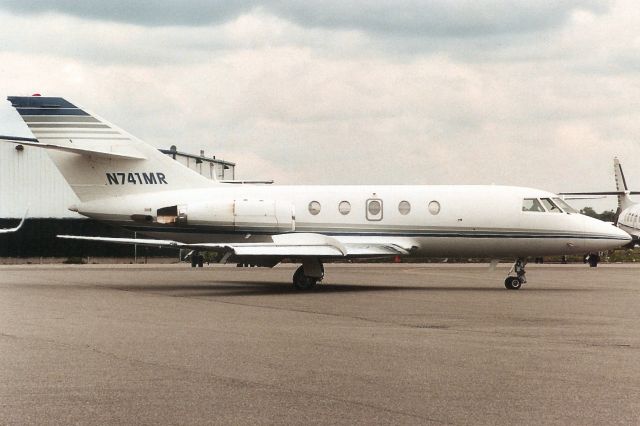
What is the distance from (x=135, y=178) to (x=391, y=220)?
7254mm

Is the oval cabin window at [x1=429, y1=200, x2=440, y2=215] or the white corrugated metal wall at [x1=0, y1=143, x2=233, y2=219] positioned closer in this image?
the oval cabin window at [x1=429, y1=200, x2=440, y2=215]

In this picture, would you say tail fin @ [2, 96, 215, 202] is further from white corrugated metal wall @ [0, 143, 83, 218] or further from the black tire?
white corrugated metal wall @ [0, 143, 83, 218]

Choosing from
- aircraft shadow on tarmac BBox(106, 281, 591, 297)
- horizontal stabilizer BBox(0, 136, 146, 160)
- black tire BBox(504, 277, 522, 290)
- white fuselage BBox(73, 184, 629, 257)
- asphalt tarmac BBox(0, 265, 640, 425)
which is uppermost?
horizontal stabilizer BBox(0, 136, 146, 160)

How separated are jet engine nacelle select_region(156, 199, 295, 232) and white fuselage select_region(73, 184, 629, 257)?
1.1 inches

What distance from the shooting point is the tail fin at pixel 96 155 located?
26.0 meters

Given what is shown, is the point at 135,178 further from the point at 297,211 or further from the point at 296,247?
the point at 296,247

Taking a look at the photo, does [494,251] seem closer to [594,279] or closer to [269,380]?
[594,279]

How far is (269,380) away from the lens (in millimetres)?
9453

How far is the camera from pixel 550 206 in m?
26.9

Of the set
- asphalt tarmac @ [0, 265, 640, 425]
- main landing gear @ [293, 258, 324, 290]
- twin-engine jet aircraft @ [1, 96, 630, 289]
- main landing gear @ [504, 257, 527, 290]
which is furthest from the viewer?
main landing gear @ [504, 257, 527, 290]

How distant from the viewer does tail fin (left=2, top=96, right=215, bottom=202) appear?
26.0 metres

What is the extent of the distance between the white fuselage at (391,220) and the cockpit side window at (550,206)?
0.14 metres

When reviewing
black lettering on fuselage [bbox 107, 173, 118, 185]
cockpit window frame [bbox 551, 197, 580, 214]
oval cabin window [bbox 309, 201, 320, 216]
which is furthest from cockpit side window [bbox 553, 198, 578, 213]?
black lettering on fuselage [bbox 107, 173, 118, 185]

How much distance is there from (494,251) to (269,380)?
18122 millimetres
